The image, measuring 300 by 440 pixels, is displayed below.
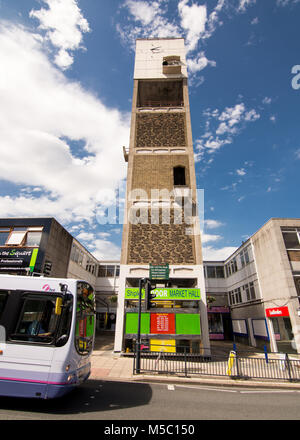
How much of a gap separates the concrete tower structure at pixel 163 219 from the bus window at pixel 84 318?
5.96 meters

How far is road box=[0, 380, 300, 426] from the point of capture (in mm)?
5320

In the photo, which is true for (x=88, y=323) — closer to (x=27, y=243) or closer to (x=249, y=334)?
(x=27, y=243)

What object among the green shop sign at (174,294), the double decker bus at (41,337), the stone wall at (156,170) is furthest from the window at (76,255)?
the double decker bus at (41,337)

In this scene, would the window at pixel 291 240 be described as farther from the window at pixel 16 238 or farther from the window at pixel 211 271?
the window at pixel 16 238

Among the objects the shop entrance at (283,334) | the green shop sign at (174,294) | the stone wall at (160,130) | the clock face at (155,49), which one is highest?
the clock face at (155,49)

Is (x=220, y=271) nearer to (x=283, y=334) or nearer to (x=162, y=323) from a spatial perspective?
(x=283, y=334)

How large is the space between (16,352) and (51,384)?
3.95 feet

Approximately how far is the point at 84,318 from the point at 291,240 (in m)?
17.3

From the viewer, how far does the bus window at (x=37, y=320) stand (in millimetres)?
5801

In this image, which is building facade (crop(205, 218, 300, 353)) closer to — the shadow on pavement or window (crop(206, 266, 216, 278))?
window (crop(206, 266, 216, 278))

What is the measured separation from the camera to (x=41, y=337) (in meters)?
5.81

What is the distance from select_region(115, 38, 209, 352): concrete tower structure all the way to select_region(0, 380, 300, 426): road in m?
4.02

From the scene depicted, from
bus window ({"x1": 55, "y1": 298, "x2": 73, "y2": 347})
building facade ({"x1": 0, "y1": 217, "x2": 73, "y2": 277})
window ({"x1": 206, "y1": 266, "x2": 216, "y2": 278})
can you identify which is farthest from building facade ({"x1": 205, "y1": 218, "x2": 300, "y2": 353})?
building facade ({"x1": 0, "y1": 217, "x2": 73, "y2": 277})

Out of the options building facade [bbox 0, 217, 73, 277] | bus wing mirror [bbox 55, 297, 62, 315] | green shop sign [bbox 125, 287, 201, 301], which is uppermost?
building facade [bbox 0, 217, 73, 277]
